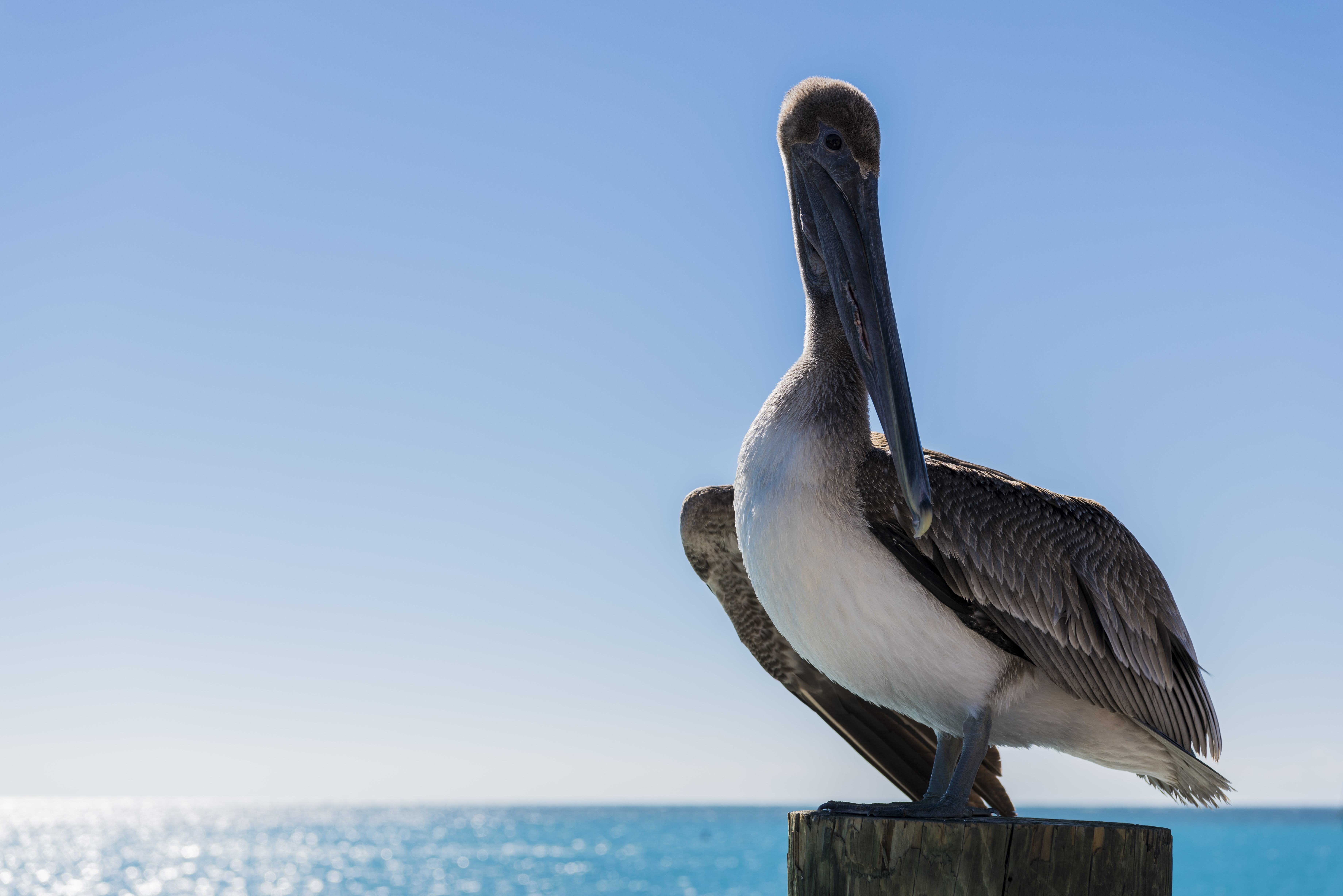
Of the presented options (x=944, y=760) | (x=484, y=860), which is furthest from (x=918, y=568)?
(x=484, y=860)

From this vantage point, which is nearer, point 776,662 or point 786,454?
point 786,454

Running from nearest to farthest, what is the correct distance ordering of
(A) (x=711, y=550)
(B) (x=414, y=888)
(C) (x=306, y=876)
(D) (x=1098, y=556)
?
(D) (x=1098, y=556), (A) (x=711, y=550), (B) (x=414, y=888), (C) (x=306, y=876)

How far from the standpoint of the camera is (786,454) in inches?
130

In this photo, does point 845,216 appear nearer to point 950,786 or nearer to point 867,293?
point 867,293

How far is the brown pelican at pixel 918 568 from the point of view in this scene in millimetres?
3154

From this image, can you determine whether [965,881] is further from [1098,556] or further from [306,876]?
[306,876]

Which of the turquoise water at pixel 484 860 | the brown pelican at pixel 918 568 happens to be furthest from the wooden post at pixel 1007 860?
the turquoise water at pixel 484 860

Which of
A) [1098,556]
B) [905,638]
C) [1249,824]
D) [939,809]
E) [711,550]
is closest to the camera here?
[939,809]

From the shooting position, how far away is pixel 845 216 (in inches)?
139

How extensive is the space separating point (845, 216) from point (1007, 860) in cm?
200

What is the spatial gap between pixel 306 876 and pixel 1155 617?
6706 cm

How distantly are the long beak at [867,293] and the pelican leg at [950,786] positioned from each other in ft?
2.03

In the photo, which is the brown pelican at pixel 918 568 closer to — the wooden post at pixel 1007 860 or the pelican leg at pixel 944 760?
the pelican leg at pixel 944 760

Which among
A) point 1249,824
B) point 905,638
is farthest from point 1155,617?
point 1249,824
